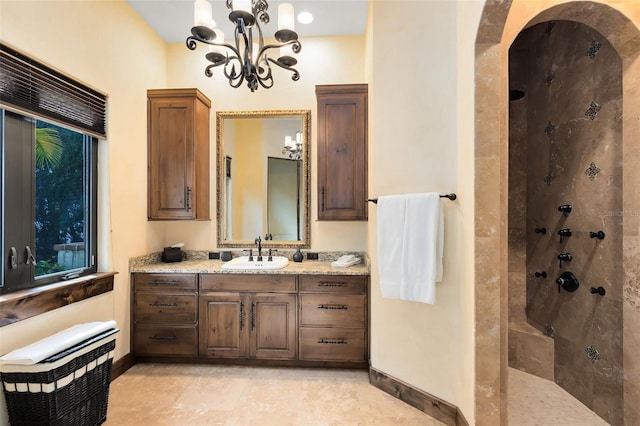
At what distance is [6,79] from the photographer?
169cm

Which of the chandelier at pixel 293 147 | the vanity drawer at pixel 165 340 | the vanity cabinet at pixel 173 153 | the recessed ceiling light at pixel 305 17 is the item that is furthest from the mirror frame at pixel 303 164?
the vanity drawer at pixel 165 340

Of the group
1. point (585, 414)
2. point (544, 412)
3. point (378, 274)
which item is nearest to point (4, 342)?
point (378, 274)

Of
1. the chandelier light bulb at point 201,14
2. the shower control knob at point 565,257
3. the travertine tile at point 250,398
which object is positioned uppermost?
the chandelier light bulb at point 201,14

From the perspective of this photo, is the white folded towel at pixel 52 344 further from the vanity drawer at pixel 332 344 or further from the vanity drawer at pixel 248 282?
the vanity drawer at pixel 332 344

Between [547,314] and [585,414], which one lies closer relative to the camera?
[585,414]

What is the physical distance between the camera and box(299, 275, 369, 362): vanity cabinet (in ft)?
8.41

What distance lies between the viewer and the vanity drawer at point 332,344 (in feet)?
8.41

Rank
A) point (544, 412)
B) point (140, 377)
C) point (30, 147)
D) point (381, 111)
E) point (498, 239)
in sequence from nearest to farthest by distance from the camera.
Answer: point (498, 239) < point (30, 147) < point (544, 412) < point (381, 111) < point (140, 377)

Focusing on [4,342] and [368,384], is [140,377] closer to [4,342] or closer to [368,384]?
[4,342]

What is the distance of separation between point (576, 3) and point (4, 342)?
141 inches

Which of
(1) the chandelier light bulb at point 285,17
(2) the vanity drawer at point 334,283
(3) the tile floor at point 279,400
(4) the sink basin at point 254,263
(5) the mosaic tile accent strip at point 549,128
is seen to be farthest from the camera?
(4) the sink basin at point 254,263

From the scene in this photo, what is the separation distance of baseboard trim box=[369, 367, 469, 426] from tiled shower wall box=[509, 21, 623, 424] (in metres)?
0.94

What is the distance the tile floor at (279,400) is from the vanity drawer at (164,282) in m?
0.68

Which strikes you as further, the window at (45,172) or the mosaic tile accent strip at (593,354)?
the mosaic tile accent strip at (593,354)
